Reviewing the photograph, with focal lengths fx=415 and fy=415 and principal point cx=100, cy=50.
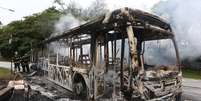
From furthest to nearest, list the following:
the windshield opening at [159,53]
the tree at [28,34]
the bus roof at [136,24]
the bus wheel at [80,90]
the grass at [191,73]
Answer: the tree at [28,34]
the grass at [191,73]
the bus wheel at [80,90]
the windshield opening at [159,53]
the bus roof at [136,24]

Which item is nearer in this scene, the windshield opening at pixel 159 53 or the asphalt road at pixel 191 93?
the windshield opening at pixel 159 53

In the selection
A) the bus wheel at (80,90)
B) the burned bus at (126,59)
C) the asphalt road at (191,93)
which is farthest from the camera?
the asphalt road at (191,93)

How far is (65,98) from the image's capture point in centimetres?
1645

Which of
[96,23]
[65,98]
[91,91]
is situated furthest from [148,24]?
[65,98]

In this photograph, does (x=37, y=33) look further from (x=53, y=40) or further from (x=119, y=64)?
(x=119, y=64)

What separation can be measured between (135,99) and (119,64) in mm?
1932

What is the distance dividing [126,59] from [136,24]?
37.7 inches

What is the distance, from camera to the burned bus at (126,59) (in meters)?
9.96

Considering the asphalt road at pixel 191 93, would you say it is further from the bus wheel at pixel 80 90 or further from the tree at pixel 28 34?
the tree at pixel 28 34

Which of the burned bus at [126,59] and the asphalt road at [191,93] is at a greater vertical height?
the burned bus at [126,59]

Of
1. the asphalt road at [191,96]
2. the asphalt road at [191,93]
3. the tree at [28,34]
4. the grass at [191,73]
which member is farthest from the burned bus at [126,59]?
the tree at [28,34]

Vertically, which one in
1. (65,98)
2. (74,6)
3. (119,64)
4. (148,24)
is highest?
(74,6)

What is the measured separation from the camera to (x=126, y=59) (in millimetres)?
10844

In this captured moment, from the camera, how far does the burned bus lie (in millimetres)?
9961
